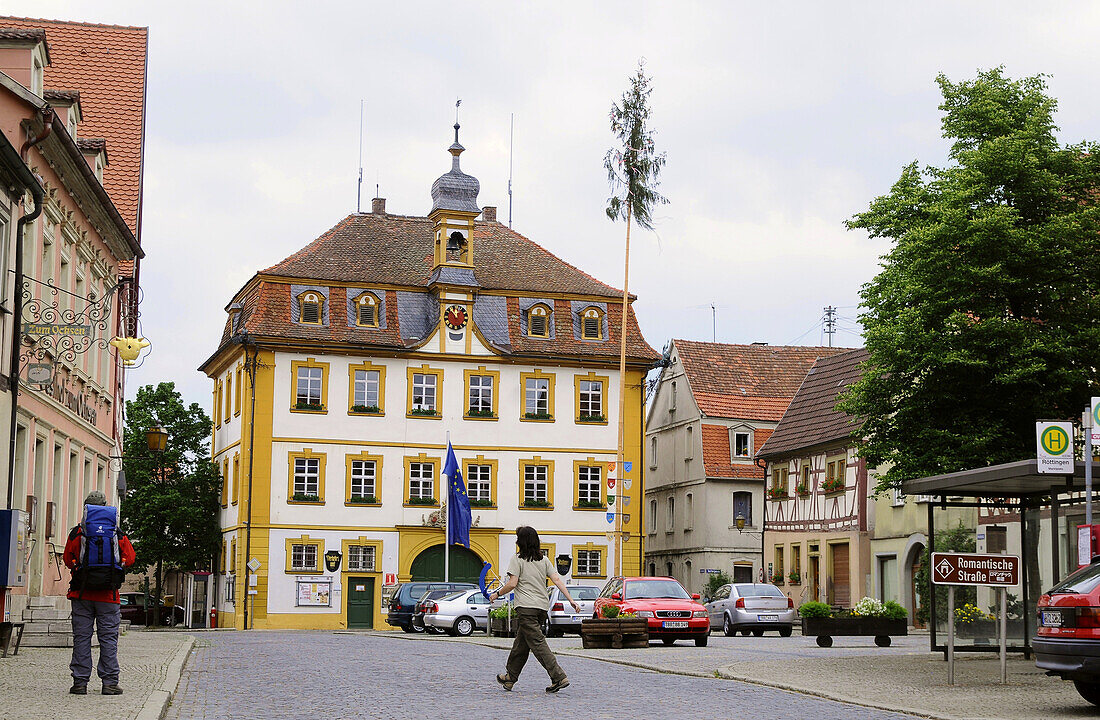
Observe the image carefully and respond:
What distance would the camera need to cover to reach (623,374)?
55.7m

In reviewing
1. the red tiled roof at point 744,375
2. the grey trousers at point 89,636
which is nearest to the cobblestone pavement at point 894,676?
the grey trousers at point 89,636

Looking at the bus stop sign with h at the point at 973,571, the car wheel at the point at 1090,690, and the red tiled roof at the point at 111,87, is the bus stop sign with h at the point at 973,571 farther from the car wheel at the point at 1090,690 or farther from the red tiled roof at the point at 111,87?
the red tiled roof at the point at 111,87

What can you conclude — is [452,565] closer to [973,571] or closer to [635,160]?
[635,160]

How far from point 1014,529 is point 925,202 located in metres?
11.3

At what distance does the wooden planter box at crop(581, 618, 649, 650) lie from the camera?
28672 millimetres

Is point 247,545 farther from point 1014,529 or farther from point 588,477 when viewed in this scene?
point 1014,529

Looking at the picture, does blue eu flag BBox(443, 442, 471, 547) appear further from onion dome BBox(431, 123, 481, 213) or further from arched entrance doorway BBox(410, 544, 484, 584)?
onion dome BBox(431, 123, 481, 213)

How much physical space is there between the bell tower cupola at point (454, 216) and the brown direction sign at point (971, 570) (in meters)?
42.8

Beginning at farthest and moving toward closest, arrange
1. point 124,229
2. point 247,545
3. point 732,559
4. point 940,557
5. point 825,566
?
point 732,559 → point 247,545 → point 825,566 → point 124,229 → point 940,557

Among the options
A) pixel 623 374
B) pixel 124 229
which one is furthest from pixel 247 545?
pixel 124 229

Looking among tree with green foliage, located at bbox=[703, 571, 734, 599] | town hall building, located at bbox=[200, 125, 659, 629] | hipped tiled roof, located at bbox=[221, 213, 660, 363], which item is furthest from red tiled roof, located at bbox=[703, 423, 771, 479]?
hipped tiled roof, located at bbox=[221, 213, 660, 363]

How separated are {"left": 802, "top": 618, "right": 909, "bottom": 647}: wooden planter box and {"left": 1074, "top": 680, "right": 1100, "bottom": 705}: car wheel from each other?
16.6 meters

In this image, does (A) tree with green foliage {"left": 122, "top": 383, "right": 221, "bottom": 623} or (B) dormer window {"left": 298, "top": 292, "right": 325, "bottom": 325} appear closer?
(B) dormer window {"left": 298, "top": 292, "right": 325, "bottom": 325}

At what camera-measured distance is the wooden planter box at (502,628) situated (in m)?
36.0
